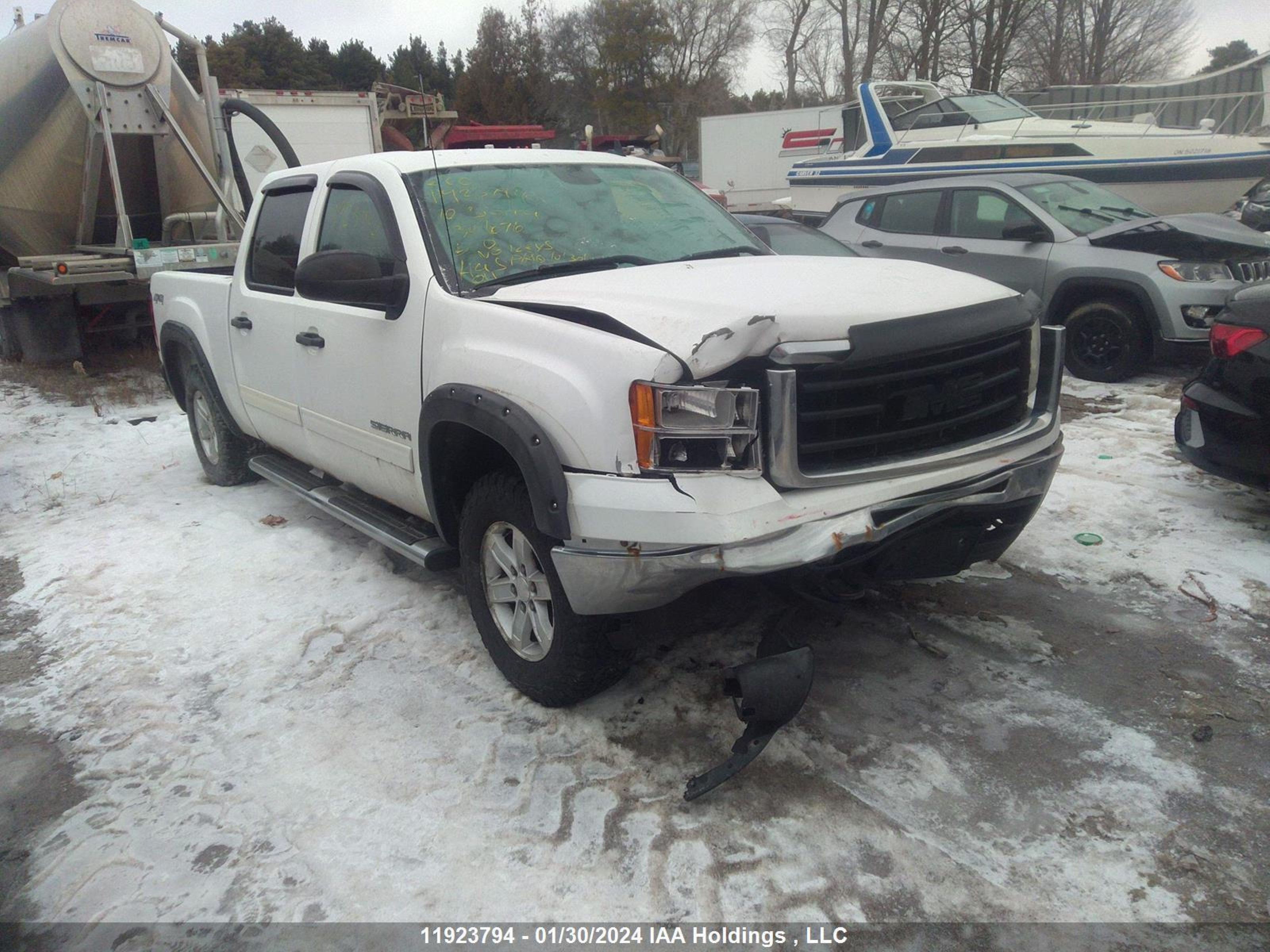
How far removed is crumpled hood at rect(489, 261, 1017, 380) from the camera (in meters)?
2.65

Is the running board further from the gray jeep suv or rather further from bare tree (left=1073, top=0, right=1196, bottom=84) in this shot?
bare tree (left=1073, top=0, right=1196, bottom=84)

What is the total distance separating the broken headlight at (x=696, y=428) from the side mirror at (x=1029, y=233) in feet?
21.4

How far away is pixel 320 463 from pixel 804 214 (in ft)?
39.6

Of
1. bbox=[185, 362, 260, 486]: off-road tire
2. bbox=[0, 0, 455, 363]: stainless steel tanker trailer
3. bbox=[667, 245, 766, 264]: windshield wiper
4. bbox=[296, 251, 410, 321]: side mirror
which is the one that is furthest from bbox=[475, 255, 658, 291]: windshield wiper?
bbox=[0, 0, 455, 363]: stainless steel tanker trailer

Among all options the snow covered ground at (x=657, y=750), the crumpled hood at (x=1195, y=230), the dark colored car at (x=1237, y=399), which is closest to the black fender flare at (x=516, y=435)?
the snow covered ground at (x=657, y=750)

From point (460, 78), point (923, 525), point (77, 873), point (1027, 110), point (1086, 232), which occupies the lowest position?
point (77, 873)

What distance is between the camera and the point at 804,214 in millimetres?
15047

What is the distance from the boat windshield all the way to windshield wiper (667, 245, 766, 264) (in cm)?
1099

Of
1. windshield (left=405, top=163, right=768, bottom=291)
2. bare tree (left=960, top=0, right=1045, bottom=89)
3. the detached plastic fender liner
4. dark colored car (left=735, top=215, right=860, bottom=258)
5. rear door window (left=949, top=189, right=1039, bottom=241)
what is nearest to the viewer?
the detached plastic fender liner

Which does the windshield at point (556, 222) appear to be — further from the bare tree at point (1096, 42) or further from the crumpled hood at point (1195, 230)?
the bare tree at point (1096, 42)

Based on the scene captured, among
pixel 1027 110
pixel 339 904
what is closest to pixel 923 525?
pixel 339 904

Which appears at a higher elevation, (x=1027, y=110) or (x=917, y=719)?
(x=1027, y=110)

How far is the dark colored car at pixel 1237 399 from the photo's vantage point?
4230 millimetres

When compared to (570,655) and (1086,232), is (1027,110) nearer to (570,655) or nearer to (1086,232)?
(1086,232)
